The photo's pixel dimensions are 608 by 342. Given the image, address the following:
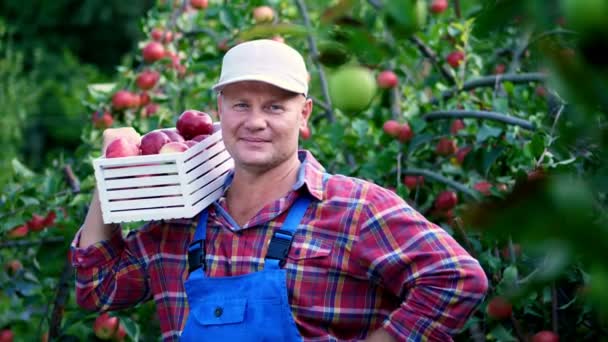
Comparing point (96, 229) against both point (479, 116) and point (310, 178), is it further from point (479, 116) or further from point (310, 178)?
point (479, 116)

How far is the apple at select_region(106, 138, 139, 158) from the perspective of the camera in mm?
2160

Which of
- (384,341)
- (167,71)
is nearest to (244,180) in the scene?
(384,341)

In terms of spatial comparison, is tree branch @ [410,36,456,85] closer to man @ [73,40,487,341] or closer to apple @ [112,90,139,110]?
apple @ [112,90,139,110]

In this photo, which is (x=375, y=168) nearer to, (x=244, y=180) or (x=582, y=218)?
(x=244, y=180)

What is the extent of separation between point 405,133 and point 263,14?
0.88m

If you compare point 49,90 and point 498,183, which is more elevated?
point 498,183

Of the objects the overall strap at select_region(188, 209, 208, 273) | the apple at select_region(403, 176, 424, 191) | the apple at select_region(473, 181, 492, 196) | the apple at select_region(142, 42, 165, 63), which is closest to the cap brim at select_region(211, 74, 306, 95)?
the overall strap at select_region(188, 209, 208, 273)

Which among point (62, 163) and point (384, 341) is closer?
point (384, 341)

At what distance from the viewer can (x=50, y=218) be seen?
3.20m

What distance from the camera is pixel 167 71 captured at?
379 cm

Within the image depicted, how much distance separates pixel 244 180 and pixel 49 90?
8369mm

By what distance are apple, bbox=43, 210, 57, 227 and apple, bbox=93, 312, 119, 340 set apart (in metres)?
0.43

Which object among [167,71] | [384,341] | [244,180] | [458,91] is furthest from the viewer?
[167,71]

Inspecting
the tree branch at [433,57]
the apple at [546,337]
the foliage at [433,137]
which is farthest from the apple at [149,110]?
the apple at [546,337]
